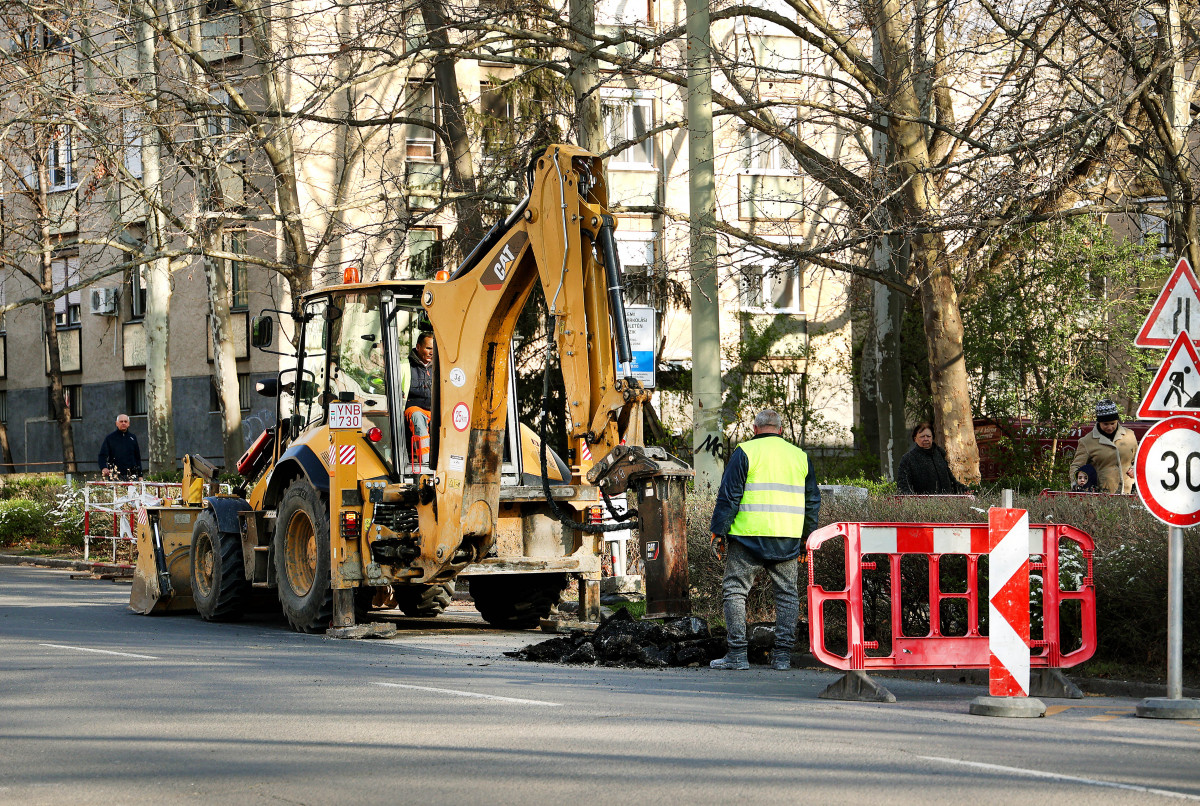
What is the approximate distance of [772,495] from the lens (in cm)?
1130

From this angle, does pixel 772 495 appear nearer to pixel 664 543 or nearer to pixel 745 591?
pixel 745 591

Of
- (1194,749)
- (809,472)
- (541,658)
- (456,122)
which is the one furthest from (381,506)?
(456,122)

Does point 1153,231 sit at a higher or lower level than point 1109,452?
higher

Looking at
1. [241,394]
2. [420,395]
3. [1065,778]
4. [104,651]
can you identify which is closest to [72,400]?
[241,394]

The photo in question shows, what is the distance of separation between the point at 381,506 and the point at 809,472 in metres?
4.12

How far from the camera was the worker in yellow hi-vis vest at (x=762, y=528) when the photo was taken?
11281 mm

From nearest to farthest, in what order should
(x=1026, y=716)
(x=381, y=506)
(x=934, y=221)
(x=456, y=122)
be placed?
Result: (x=1026, y=716), (x=381, y=506), (x=934, y=221), (x=456, y=122)

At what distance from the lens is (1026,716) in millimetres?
8836

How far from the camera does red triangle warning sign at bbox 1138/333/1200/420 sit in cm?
937

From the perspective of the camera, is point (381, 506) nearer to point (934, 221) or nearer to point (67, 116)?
point (934, 221)

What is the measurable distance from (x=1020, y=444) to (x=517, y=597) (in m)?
14.4

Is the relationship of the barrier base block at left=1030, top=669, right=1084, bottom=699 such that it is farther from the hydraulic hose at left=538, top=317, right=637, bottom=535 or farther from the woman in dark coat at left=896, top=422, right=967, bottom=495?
the woman in dark coat at left=896, top=422, right=967, bottom=495

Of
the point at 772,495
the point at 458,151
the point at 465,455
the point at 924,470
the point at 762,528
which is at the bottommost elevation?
the point at 762,528

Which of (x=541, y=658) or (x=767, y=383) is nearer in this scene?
(x=541, y=658)
